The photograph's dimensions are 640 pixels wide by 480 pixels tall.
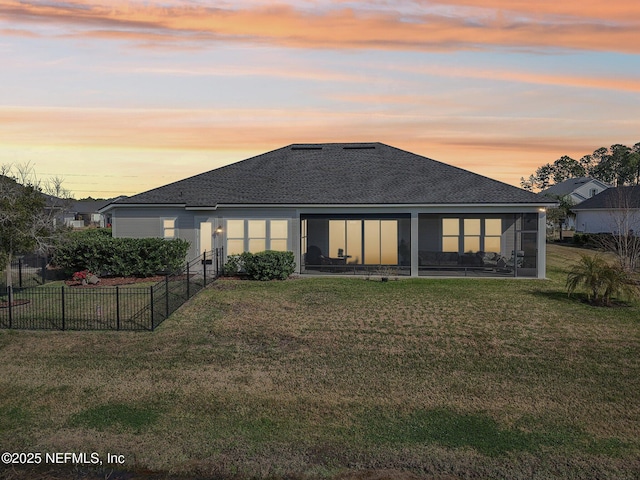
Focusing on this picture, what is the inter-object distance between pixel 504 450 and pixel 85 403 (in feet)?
26.1

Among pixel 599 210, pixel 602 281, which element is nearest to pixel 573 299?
pixel 602 281

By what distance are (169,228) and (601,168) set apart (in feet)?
401

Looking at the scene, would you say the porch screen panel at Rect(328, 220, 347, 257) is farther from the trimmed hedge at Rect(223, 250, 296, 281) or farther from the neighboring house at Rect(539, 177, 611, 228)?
the neighboring house at Rect(539, 177, 611, 228)

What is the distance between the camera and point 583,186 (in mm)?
90812

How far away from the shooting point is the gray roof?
27.0m

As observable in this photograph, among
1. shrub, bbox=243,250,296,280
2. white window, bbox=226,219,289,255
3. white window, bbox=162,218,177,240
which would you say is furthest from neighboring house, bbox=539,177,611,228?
white window, bbox=162,218,177,240

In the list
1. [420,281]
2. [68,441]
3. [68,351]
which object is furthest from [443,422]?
[420,281]

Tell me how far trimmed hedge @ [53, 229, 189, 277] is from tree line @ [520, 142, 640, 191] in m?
113

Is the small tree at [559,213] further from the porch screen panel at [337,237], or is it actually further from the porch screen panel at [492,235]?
the porch screen panel at [337,237]

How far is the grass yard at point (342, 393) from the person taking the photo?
8.59 metres

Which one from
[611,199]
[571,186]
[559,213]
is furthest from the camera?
[571,186]

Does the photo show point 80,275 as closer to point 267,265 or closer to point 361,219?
point 267,265

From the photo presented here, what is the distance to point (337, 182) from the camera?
96.8 ft

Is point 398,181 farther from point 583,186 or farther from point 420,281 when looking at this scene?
point 583,186
